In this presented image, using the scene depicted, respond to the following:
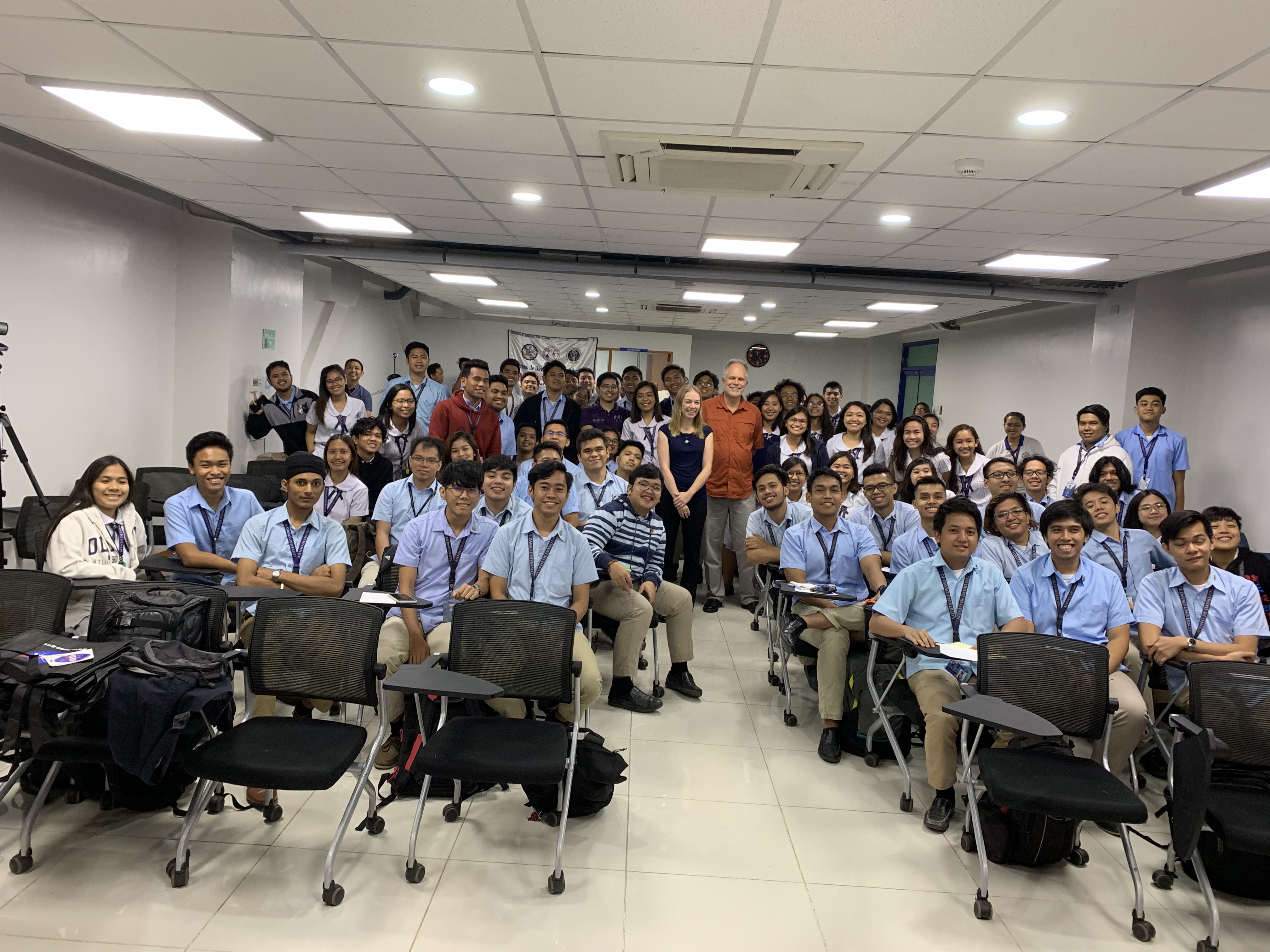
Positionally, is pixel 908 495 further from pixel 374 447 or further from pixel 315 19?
pixel 315 19

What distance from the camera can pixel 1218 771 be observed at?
→ 9.13ft

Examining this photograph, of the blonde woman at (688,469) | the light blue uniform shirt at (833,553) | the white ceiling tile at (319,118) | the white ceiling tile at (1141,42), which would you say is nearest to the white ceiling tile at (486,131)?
the white ceiling tile at (319,118)

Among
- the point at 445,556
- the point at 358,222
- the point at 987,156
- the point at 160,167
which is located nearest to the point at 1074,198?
the point at 987,156

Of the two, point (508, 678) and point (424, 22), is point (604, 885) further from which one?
point (424, 22)

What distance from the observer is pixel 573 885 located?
8.69 ft

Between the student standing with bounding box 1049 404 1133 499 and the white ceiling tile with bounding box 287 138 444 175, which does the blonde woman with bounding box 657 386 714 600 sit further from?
the student standing with bounding box 1049 404 1133 499

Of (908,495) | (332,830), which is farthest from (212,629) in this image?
(908,495)

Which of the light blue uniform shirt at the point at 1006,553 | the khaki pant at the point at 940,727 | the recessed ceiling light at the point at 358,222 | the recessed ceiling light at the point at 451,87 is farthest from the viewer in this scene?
the recessed ceiling light at the point at 358,222

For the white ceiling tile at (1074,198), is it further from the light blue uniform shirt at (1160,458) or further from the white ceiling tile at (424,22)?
the white ceiling tile at (424,22)

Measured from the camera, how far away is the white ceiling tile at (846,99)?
2.96 m

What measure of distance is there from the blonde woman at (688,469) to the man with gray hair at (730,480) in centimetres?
29

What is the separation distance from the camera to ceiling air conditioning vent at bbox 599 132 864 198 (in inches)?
148

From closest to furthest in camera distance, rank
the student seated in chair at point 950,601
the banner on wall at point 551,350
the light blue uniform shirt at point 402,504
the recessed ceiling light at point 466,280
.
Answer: the student seated in chair at point 950,601
the light blue uniform shirt at point 402,504
the recessed ceiling light at point 466,280
the banner on wall at point 551,350

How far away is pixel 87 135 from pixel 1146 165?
5.87 metres
